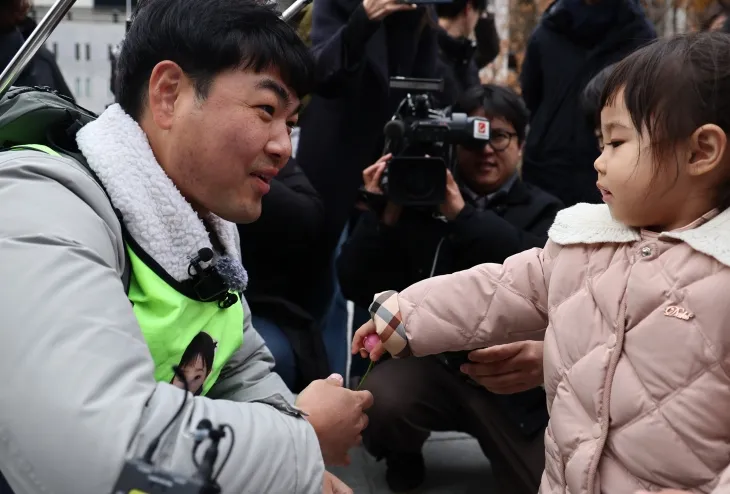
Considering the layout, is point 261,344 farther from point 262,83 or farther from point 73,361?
point 73,361

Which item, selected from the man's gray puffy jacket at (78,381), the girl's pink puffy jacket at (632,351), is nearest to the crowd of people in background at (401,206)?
the girl's pink puffy jacket at (632,351)

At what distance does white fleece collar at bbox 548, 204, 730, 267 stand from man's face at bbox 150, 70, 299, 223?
1.84ft

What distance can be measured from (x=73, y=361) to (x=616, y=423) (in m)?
0.92

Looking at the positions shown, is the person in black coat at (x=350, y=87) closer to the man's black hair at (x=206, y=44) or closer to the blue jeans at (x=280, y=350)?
the blue jeans at (x=280, y=350)

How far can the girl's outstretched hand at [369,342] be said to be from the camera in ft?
6.07

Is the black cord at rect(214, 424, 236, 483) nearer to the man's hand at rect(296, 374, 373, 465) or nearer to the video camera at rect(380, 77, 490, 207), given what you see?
the man's hand at rect(296, 374, 373, 465)

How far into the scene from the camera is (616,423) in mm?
1562

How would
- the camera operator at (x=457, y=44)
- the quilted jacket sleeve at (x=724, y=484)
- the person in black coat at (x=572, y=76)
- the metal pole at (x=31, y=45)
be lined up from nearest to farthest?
1. the quilted jacket sleeve at (x=724, y=484)
2. the metal pole at (x=31, y=45)
3. the person in black coat at (x=572, y=76)
4. the camera operator at (x=457, y=44)

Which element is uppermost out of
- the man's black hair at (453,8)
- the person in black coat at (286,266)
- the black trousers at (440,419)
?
the man's black hair at (453,8)

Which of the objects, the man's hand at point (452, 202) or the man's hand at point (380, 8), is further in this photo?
the man's hand at point (380, 8)

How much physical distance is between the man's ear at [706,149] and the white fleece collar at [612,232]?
91mm

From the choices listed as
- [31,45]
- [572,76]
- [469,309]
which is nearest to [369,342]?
[469,309]

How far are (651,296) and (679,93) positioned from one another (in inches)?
13.7

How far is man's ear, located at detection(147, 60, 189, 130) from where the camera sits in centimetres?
159
